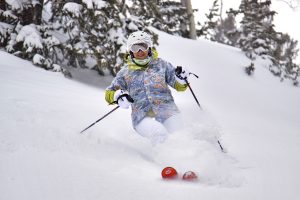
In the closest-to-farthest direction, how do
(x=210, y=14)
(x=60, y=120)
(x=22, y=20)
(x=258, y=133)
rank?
(x=60, y=120) < (x=258, y=133) < (x=22, y=20) < (x=210, y=14)

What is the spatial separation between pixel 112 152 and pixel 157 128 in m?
0.73

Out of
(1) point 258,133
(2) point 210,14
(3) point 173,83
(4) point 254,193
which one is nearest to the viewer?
(4) point 254,193

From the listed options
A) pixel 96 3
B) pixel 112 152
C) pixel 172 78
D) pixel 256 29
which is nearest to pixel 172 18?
pixel 256 29

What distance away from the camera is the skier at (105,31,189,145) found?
15.9 ft

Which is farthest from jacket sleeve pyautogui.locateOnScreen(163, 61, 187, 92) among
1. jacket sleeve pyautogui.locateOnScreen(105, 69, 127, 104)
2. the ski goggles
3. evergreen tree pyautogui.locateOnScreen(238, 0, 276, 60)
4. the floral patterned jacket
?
evergreen tree pyautogui.locateOnScreen(238, 0, 276, 60)

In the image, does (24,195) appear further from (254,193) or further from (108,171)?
(254,193)

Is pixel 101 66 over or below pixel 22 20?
below

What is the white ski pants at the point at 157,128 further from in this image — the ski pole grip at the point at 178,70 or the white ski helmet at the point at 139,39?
the white ski helmet at the point at 139,39

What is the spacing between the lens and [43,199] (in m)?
2.57

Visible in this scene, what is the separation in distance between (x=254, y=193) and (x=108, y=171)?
1377 millimetres

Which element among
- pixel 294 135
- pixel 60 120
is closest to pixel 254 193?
pixel 60 120

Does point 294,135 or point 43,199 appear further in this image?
point 294,135

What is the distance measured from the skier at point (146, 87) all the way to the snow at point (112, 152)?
31cm

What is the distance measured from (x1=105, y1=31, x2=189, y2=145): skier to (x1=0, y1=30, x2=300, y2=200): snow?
31cm
